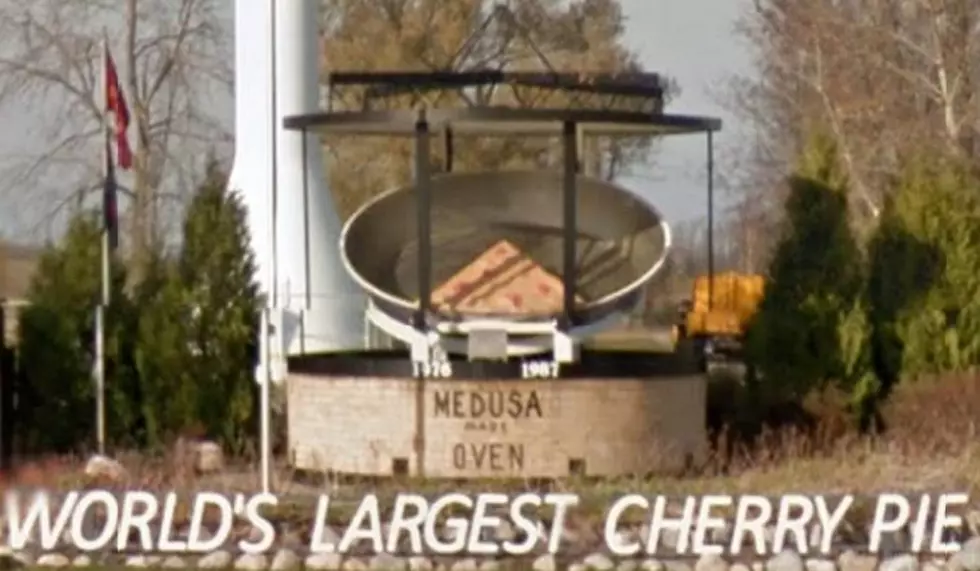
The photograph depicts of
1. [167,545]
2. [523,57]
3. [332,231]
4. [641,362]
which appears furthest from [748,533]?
[523,57]

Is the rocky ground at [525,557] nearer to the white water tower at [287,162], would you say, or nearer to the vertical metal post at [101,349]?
the vertical metal post at [101,349]

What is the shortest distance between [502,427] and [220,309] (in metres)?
4.94

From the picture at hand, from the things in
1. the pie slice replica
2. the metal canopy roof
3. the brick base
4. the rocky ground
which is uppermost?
the metal canopy roof

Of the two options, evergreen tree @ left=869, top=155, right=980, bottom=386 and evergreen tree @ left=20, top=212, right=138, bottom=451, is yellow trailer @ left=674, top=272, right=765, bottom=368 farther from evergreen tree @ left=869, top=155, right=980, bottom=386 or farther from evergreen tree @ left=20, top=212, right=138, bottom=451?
evergreen tree @ left=20, top=212, right=138, bottom=451

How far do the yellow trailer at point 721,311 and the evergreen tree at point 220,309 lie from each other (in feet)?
32.8

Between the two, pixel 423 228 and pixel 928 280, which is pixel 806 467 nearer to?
pixel 423 228

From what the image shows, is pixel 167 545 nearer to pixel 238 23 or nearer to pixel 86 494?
pixel 86 494

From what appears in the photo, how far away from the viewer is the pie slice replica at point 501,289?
23.5 metres

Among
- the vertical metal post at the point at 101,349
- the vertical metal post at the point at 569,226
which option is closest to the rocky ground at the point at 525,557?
the vertical metal post at the point at 569,226

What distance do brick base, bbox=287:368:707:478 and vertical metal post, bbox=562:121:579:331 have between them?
96 centimetres

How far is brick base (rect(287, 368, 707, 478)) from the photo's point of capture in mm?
22312

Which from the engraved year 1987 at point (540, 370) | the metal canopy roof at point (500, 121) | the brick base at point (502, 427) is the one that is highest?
the metal canopy roof at point (500, 121)

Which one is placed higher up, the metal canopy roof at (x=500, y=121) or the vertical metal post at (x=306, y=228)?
the metal canopy roof at (x=500, y=121)

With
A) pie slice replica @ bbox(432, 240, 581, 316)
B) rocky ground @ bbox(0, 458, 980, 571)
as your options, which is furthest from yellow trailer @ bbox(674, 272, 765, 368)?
rocky ground @ bbox(0, 458, 980, 571)
